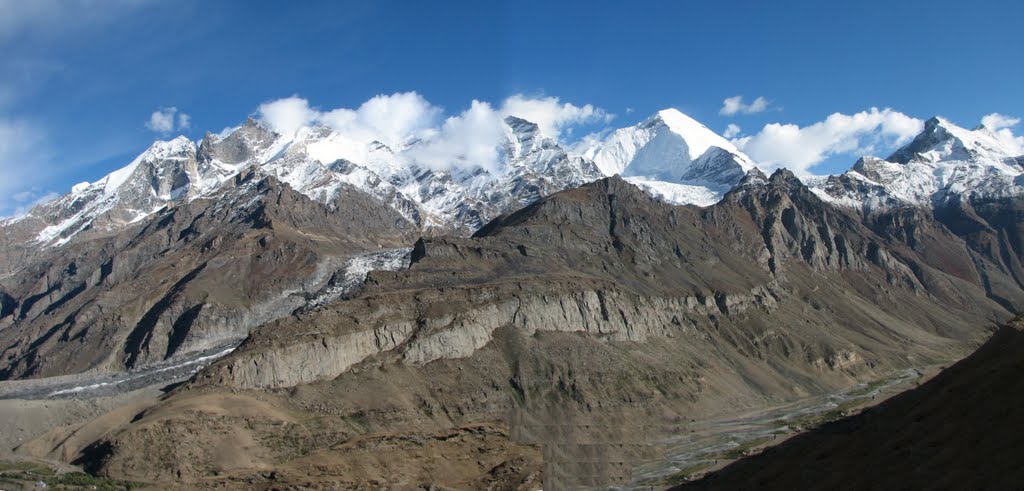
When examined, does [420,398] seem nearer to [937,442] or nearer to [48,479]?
[48,479]

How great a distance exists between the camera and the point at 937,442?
234 feet

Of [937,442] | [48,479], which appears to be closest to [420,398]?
[48,479]

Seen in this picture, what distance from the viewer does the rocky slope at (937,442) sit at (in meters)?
62.6

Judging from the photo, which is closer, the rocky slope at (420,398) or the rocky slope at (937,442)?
the rocky slope at (937,442)

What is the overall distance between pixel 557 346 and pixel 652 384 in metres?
22.7

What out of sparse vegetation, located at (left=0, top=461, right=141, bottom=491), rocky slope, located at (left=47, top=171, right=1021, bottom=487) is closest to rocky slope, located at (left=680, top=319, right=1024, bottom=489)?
rocky slope, located at (left=47, top=171, right=1021, bottom=487)

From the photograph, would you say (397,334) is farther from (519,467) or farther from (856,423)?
(856,423)

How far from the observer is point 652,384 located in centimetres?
18400

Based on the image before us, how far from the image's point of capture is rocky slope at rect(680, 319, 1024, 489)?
62.6 meters

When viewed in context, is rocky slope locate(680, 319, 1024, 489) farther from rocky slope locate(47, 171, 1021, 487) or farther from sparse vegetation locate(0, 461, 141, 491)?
sparse vegetation locate(0, 461, 141, 491)

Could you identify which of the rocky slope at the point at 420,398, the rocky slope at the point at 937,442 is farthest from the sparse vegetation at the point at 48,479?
the rocky slope at the point at 937,442

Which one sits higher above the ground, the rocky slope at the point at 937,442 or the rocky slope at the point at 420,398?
the rocky slope at the point at 420,398

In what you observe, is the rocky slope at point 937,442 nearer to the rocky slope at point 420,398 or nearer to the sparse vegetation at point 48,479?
the rocky slope at point 420,398

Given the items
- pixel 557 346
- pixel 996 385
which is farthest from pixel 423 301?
pixel 996 385
